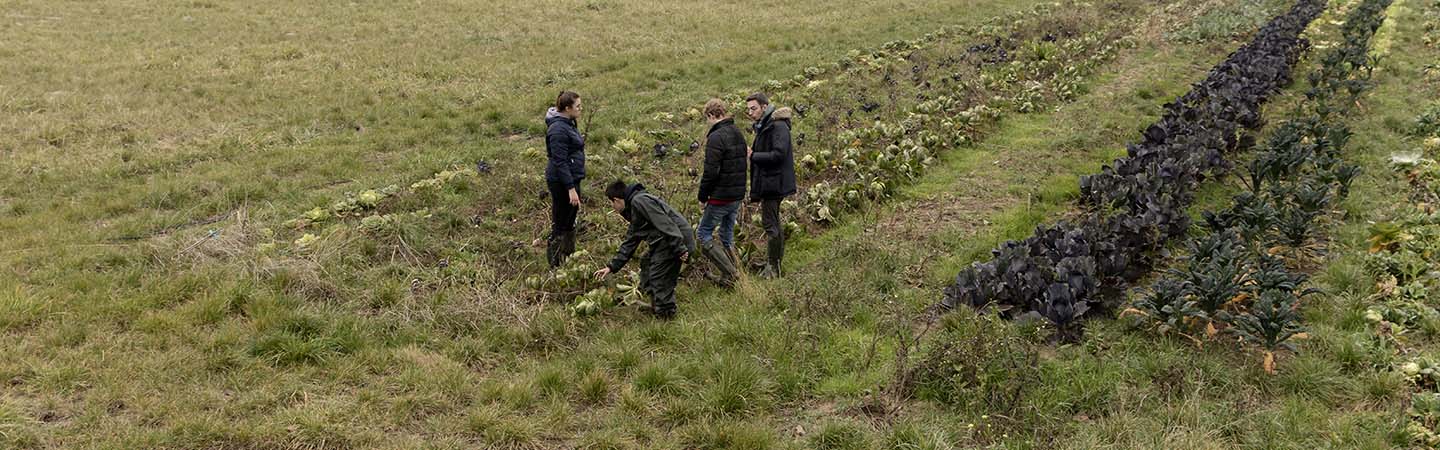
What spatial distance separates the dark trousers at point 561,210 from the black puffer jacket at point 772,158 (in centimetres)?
175

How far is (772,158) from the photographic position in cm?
780

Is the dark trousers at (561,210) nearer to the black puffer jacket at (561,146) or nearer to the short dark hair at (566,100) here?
the black puffer jacket at (561,146)

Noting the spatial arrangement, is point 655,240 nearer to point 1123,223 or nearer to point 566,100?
point 566,100

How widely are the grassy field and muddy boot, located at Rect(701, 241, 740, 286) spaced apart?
18 centimetres

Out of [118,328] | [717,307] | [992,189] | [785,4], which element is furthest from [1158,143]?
[785,4]

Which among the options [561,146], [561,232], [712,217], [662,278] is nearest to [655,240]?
[662,278]

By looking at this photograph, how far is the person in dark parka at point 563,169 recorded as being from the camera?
26.0ft

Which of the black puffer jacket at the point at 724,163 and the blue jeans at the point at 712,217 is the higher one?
the black puffer jacket at the point at 724,163

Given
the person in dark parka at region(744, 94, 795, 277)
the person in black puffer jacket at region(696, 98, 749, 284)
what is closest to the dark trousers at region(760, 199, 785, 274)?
the person in dark parka at region(744, 94, 795, 277)

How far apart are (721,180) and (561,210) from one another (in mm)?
1687

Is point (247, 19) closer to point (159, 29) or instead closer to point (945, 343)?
point (159, 29)

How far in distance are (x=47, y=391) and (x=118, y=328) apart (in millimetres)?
1052

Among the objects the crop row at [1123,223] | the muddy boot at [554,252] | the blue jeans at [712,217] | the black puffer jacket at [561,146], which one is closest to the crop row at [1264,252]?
the crop row at [1123,223]

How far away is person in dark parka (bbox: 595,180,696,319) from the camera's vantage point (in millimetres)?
7102
